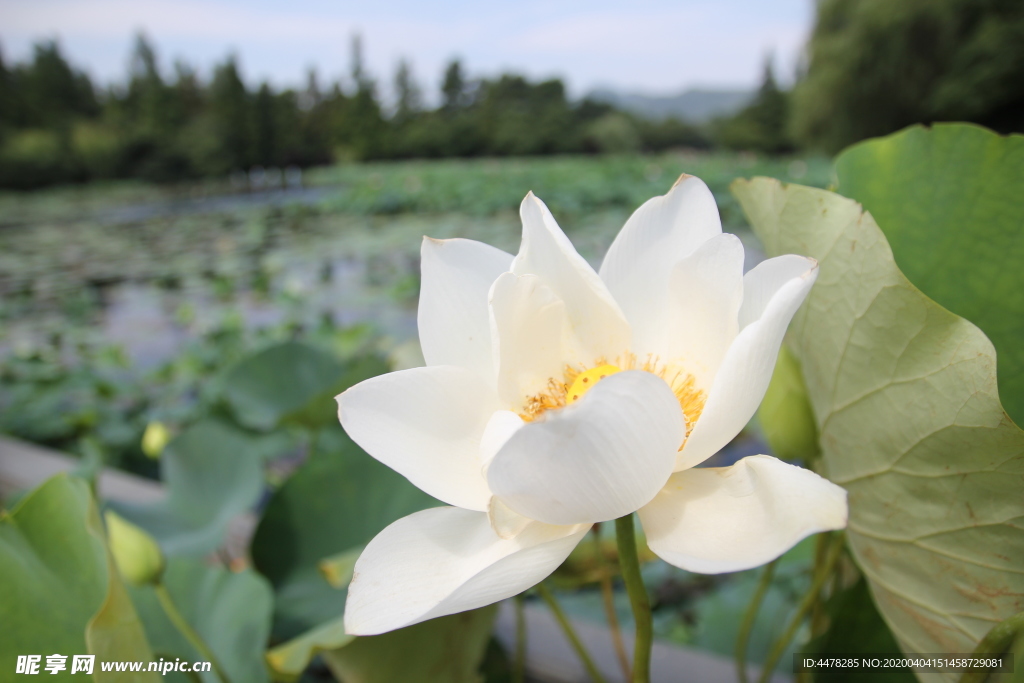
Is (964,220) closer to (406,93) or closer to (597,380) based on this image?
(597,380)

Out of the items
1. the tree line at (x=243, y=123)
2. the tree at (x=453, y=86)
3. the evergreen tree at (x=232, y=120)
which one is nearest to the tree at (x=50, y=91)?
the tree line at (x=243, y=123)

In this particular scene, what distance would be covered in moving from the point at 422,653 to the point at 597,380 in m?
0.22

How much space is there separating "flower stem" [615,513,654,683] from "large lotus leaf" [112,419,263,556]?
536 millimetres

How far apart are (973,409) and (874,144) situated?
0.54 ft

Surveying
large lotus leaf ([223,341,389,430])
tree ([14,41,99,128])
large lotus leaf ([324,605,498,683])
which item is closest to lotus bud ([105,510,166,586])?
large lotus leaf ([324,605,498,683])

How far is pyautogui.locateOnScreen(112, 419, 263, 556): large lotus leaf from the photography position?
25.8 inches

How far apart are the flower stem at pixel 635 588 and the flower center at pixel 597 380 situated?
6 cm

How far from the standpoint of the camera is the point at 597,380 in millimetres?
251

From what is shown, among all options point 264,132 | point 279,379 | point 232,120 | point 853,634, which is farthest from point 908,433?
point 232,120

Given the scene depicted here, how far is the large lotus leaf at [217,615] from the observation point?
0.40m

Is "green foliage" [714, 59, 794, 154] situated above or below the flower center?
above

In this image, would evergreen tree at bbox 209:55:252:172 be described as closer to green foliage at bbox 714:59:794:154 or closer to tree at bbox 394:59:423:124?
tree at bbox 394:59:423:124

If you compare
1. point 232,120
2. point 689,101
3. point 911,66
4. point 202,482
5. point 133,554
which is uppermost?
point 689,101

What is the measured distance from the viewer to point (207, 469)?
698 millimetres
